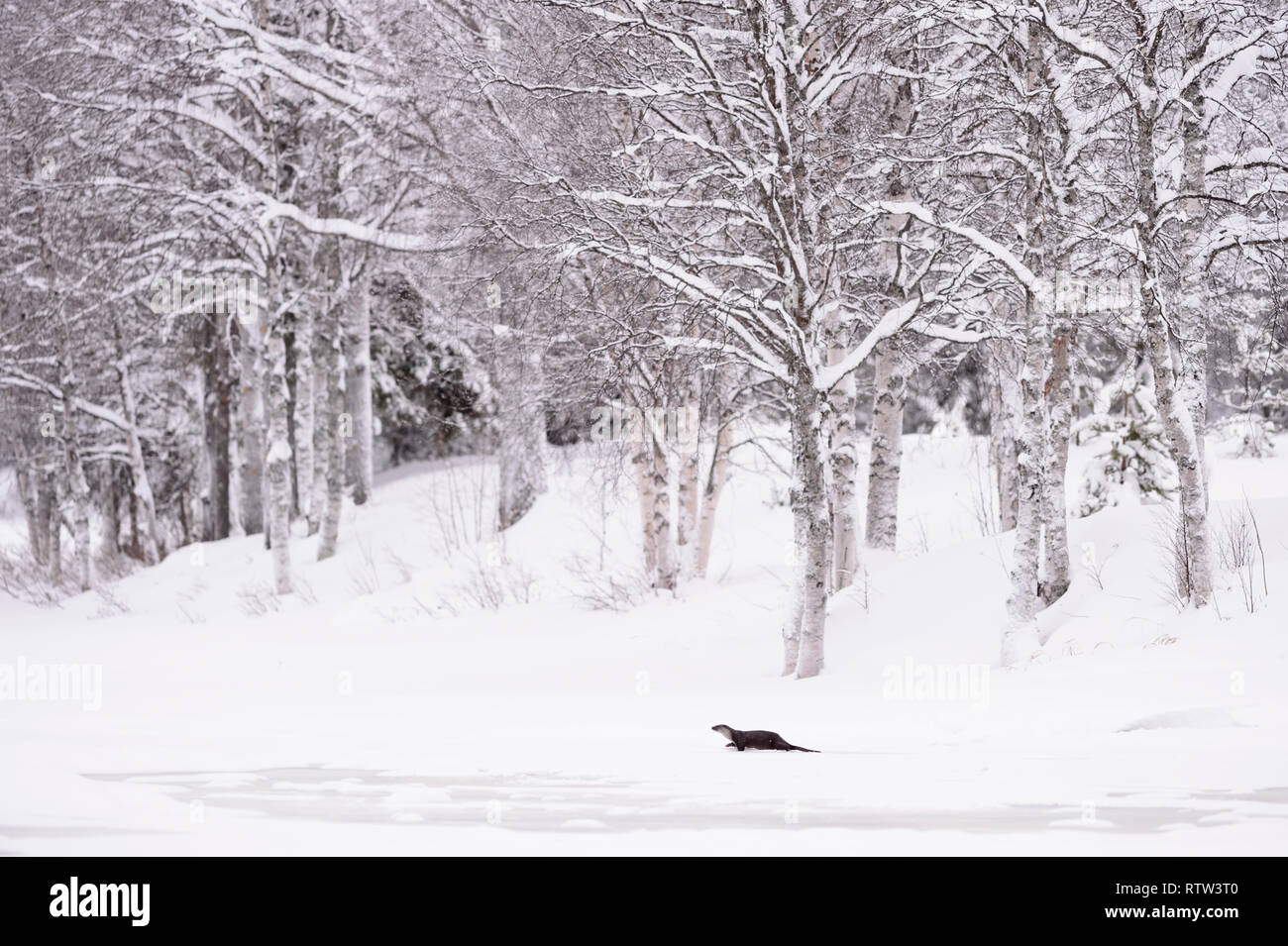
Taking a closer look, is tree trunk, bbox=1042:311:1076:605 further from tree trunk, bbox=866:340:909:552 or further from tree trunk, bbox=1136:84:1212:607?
tree trunk, bbox=866:340:909:552

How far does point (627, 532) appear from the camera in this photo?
24.2m

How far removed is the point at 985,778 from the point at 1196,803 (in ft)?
3.80

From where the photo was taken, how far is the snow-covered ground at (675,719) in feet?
20.5

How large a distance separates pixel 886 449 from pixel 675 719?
7.02 meters

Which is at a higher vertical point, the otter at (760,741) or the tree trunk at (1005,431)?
the tree trunk at (1005,431)

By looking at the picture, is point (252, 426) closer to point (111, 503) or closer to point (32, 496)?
point (32, 496)

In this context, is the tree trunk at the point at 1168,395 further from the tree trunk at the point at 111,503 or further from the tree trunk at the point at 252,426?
the tree trunk at the point at 111,503

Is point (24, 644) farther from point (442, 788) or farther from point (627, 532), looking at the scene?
point (442, 788)

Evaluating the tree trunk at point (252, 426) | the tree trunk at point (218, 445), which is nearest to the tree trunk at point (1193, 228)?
the tree trunk at point (252, 426)

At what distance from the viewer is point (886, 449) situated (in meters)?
16.8

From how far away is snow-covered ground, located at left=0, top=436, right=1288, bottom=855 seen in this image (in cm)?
624

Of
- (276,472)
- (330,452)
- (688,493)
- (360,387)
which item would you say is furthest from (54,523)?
(688,493)

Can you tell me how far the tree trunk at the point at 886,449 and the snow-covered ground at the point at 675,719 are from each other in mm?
818
